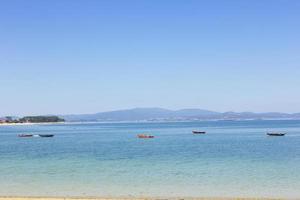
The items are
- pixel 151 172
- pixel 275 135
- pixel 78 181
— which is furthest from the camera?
pixel 275 135

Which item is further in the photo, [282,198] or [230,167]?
[230,167]

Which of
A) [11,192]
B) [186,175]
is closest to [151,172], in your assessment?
[186,175]

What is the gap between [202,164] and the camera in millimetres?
43406

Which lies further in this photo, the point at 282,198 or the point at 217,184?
the point at 217,184

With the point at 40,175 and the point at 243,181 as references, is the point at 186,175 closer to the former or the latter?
the point at 243,181

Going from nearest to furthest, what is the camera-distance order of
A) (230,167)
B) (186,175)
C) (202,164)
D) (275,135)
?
(186,175)
(230,167)
(202,164)
(275,135)

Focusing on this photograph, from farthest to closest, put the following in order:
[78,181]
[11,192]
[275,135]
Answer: [275,135] < [78,181] < [11,192]

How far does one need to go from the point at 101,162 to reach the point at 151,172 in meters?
11.2

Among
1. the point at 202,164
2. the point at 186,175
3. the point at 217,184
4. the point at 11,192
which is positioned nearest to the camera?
the point at 11,192

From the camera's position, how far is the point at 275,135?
10650 centimetres

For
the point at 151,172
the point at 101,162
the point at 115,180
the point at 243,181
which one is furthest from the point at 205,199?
the point at 101,162

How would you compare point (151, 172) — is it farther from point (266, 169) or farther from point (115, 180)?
point (266, 169)

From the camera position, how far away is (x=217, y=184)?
30141 mm

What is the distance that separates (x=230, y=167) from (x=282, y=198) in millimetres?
15338
